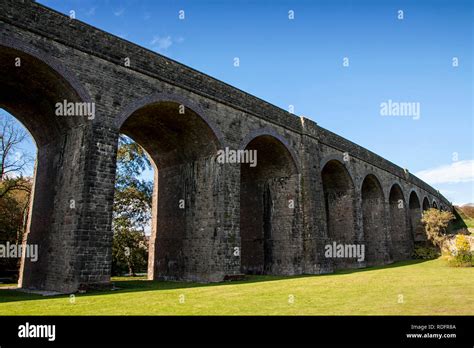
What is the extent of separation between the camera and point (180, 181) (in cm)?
1609

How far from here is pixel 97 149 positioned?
10867 mm

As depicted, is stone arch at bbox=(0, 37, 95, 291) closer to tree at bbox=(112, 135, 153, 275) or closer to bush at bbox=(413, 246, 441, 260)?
tree at bbox=(112, 135, 153, 275)

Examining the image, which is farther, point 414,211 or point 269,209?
point 414,211

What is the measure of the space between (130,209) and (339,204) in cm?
1342

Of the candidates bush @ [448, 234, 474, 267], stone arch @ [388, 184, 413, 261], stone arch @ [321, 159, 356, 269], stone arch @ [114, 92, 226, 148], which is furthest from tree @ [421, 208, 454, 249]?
stone arch @ [114, 92, 226, 148]

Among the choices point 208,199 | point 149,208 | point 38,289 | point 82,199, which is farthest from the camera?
point 149,208

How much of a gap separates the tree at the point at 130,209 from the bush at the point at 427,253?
65.3 ft

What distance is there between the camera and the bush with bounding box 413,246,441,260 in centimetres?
2705

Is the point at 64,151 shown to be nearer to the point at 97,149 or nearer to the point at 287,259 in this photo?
the point at 97,149

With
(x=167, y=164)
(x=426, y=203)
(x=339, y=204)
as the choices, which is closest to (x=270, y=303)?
(x=167, y=164)

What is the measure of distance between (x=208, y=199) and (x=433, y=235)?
21.0m

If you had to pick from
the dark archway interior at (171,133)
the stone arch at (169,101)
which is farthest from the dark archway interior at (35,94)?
the dark archway interior at (171,133)

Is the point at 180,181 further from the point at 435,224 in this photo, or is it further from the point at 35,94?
the point at 435,224
